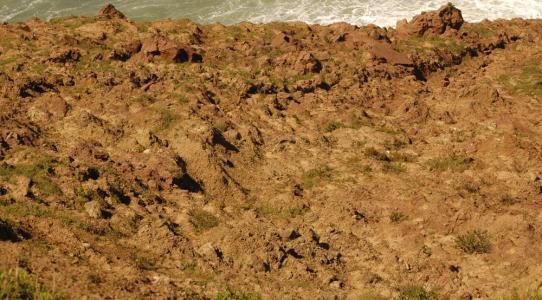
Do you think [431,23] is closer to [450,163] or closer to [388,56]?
[388,56]

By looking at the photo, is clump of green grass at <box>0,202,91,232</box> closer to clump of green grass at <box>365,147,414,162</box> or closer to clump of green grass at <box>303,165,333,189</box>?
clump of green grass at <box>303,165,333,189</box>

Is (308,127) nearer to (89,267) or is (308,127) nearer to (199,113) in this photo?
(199,113)

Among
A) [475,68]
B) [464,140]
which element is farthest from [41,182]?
[475,68]

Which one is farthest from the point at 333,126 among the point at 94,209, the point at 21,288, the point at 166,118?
the point at 21,288

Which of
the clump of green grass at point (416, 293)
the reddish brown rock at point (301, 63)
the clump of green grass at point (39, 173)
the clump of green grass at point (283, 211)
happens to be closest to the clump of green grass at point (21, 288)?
the clump of green grass at point (39, 173)

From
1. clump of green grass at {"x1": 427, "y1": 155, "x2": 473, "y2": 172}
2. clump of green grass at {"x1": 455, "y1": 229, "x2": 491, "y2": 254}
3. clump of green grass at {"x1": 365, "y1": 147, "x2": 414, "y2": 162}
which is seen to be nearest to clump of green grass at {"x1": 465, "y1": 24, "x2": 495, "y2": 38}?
clump of green grass at {"x1": 427, "y1": 155, "x2": 473, "y2": 172}

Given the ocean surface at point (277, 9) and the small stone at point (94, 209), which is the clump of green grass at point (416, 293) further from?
the ocean surface at point (277, 9)
